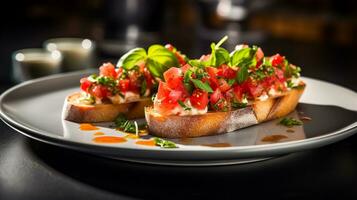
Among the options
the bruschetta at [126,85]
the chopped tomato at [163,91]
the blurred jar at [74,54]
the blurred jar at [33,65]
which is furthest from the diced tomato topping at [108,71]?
the blurred jar at [74,54]

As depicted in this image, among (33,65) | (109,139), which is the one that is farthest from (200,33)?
(109,139)

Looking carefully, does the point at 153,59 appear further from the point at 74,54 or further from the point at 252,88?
the point at 74,54

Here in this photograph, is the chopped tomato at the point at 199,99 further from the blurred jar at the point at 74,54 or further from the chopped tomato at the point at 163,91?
the blurred jar at the point at 74,54

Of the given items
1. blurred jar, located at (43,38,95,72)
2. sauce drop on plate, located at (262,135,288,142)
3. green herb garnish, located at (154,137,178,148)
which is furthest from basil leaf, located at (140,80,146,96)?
blurred jar, located at (43,38,95,72)

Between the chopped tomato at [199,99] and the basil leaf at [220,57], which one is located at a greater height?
the basil leaf at [220,57]

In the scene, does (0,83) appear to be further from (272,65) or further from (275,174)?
(275,174)

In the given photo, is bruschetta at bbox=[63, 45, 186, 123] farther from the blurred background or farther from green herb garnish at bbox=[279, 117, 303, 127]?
Answer: the blurred background

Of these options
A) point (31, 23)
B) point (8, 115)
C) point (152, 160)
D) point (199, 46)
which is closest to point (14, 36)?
point (31, 23)
